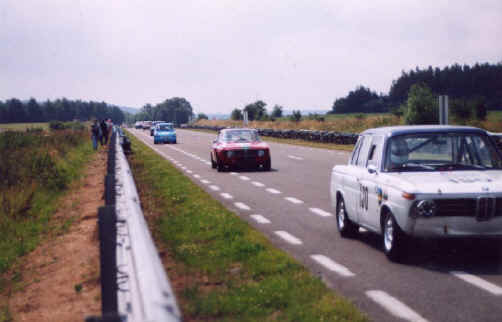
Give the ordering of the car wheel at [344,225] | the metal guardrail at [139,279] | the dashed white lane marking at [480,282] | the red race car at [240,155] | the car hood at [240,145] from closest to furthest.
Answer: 1. the metal guardrail at [139,279]
2. the dashed white lane marking at [480,282]
3. the car wheel at [344,225]
4. the red race car at [240,155]
5. the car hood at [240,145]

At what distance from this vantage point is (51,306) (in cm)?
696

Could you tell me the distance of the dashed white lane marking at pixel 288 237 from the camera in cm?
982

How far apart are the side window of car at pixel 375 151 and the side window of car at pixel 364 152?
144 mm

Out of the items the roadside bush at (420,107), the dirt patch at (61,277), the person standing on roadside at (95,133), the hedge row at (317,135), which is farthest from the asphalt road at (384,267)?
the roadside bush at (420,107)

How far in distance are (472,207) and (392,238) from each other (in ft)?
3.25

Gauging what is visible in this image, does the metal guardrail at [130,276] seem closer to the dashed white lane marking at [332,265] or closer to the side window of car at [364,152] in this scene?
the dashed white lane marking at [332,265]

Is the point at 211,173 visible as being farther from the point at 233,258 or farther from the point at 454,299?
the point at 454,299

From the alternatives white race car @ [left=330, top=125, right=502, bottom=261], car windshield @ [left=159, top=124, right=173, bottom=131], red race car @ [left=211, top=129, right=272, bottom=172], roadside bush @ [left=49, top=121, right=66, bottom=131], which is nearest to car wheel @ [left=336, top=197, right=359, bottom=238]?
white race car @ [left=330, top=125, right=502, bottom=261]

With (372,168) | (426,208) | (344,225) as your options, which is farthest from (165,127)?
(426,208)

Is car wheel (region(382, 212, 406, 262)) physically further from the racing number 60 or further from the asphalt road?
the racing number 60

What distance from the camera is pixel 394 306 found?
623 centimetres

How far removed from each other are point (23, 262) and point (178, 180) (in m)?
10.1

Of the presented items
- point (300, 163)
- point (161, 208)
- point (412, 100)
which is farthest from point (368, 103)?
point (161, 208)

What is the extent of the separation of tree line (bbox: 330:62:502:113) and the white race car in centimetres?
10091
